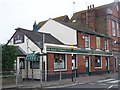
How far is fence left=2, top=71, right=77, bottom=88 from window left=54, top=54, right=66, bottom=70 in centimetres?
69

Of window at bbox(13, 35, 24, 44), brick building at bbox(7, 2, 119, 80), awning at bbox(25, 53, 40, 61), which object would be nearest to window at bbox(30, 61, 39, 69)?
brick building at bbox(7, 2, 119, 80)

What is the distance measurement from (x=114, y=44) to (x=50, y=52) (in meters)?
18.2

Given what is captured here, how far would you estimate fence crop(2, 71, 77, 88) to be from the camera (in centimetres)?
2189

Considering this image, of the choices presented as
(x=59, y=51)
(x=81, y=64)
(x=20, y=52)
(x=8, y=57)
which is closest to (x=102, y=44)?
(x=81, y=64)

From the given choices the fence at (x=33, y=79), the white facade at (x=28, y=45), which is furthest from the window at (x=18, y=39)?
the fence at (x=33, y=79)

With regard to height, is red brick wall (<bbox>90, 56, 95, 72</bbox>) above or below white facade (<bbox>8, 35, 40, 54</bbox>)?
below

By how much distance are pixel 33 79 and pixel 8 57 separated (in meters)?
4.69

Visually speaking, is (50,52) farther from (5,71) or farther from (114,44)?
(114,44)

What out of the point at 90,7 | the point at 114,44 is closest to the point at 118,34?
the point at 114,44

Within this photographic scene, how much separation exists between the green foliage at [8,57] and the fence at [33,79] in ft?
1.83

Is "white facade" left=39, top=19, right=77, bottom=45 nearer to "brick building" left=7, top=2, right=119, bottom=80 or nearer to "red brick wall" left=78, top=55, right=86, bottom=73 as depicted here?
"brick building" left=7, top=2, right=119, bottom=80

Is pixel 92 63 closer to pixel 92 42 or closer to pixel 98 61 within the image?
pixel 98 61

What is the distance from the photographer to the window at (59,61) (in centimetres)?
2791

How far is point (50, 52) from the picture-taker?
26594 mm
